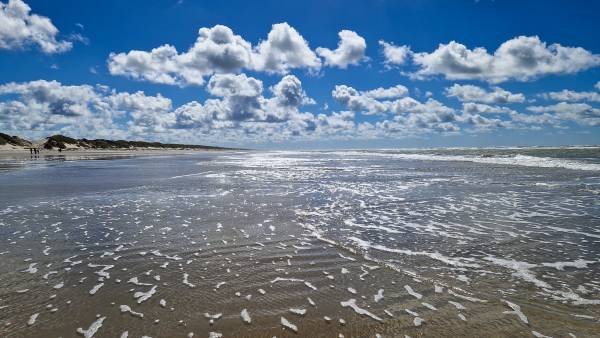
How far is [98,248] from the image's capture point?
8.21m

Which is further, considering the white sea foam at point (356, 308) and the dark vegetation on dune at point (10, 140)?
the dark vegetation on dune at point (10, 140)

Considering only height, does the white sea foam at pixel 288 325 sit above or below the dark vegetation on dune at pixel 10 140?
below

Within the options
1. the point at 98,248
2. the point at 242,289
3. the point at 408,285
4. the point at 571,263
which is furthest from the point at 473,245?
the point at 98,248

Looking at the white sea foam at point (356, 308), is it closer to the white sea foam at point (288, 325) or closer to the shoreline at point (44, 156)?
the white sea foam at point (288, 325)

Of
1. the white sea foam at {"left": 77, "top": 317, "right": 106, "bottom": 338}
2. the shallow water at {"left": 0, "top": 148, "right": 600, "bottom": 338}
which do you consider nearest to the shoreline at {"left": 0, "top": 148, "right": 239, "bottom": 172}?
the shallow water at {"left": 0, "top": 148, "right": 600, "bottom": 338}

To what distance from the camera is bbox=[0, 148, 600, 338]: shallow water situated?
4852 millimetres

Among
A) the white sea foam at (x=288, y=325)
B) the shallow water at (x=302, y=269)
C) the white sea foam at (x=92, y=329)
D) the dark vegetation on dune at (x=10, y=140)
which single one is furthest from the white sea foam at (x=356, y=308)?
the dark vegetation on dune at (x=10, y=140)

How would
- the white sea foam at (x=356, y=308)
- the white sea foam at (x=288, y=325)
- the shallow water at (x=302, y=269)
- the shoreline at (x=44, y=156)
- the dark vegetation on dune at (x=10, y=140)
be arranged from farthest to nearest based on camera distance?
1. the dark vegetation on dune at (x=10, y=140)
2. the shoreline at (x=44, y=156)
3. the white sea foam at (x=356, y=308)
4. the shallow water at (x=302, y=269)
5. the white sea foam at (x=288, y=325)

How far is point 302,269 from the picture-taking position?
682 cm

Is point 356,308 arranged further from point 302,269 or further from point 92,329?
point 92,329

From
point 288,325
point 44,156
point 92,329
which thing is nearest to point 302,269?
point 288,325

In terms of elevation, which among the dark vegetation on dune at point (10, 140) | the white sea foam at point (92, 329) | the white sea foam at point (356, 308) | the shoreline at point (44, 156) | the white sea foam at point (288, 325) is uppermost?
the dark vegetation on dune at point (10, 140)

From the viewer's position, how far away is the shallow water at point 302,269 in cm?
485

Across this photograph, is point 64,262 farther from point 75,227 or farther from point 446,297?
point 446,297
